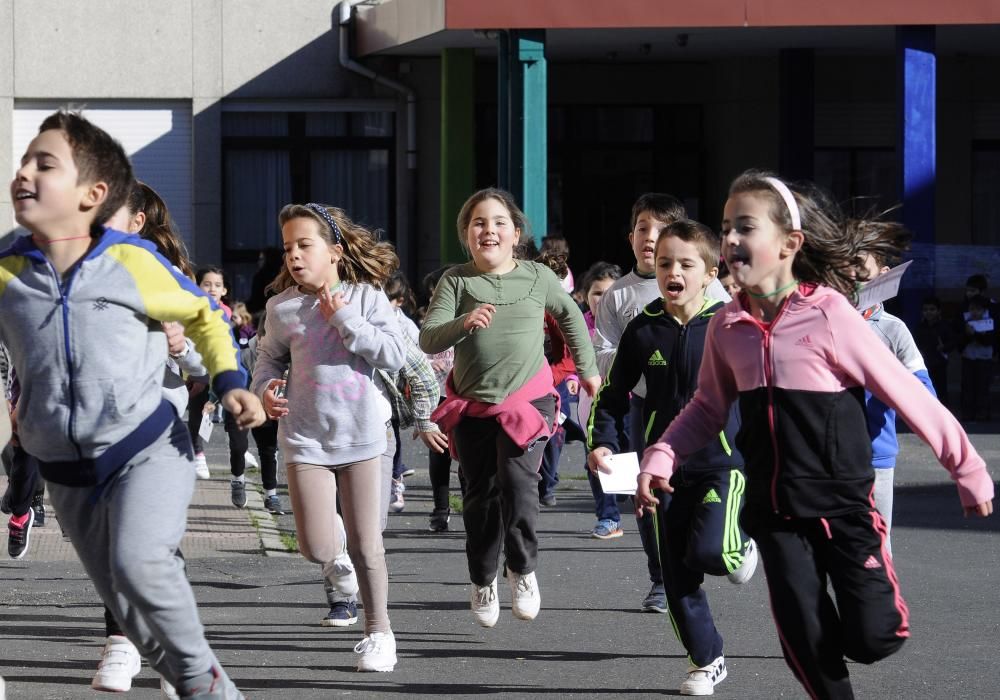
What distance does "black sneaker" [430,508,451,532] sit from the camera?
10281 millimetres

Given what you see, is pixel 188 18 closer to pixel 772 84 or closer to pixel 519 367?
pixel 772 84

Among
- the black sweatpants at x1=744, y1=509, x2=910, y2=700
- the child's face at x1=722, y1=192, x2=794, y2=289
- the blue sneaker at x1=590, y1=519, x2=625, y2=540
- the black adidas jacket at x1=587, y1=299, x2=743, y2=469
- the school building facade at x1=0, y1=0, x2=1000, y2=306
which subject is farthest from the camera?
the school building facade at x1=0, y1=0, x2=1000, y2=306

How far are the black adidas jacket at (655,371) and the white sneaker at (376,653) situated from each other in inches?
42.2

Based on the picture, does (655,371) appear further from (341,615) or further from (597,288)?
(597,288)

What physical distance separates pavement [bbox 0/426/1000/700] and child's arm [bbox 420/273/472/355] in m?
1.24

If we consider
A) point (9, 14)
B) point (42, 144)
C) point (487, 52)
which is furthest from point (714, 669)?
point (9, 14)

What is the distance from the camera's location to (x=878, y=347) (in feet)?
15.4

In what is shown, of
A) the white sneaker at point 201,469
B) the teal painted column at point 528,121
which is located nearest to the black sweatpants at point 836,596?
the white sneaker at point 201,469

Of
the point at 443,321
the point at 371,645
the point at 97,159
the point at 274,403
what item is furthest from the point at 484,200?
the point at 97,159

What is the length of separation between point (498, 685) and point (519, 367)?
1.56 metres

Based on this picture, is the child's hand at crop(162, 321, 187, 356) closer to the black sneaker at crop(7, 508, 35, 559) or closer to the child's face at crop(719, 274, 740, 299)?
the child's face at crop(719, 274, 740, 299)

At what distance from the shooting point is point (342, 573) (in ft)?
22.4

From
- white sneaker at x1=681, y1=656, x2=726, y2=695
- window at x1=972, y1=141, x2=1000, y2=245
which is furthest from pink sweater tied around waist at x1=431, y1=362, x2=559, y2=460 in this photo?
window at x1=972, y1=141, x2=1000, y2=245

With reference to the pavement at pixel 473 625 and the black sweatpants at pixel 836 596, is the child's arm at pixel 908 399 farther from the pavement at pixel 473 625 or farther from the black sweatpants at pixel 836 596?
the pavement at pixel 473 625
